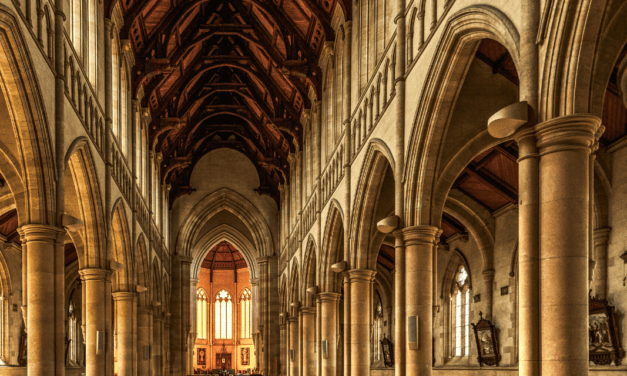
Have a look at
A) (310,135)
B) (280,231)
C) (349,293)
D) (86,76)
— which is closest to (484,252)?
(349,293)

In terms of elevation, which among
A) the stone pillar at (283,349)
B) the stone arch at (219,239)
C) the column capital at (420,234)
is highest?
the stone arch at (219,239)

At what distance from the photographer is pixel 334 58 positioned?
870 inches

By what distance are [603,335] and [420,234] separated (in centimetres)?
434

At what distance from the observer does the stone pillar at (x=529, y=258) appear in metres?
7.30

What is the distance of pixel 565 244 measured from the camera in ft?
23.2

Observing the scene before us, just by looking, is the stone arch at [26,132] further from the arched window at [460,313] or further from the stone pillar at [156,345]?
the stone pillar at [156,345]

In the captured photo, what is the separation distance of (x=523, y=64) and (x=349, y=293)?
1062 centimetres

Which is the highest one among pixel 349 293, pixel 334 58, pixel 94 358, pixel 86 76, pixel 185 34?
pixel 185 34

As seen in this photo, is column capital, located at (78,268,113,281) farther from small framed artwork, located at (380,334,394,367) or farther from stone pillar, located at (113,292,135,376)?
small framed artwork, located at (380,334,394,367)


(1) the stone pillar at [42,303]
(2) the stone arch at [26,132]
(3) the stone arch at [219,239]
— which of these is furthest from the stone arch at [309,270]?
(3) the stone arch at [219,239]

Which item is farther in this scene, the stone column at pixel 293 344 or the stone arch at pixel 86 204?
the stone column at pixel 293 344

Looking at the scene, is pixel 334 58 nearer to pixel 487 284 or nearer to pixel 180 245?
pixel 487 284

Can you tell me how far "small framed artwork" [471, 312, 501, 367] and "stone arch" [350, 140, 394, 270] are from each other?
432 centimetres

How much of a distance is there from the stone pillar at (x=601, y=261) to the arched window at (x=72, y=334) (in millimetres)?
23877
